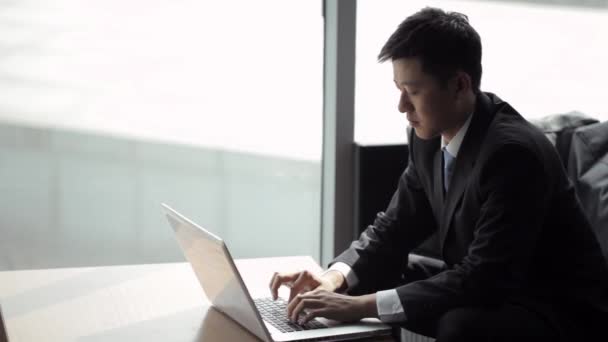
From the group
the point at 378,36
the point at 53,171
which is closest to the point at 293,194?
the point at 378,36

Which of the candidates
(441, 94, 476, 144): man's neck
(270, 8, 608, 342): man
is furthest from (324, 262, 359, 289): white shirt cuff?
(441, 94, 476, 144): man's neck

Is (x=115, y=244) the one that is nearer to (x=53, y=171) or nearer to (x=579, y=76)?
(x=53, y=171)

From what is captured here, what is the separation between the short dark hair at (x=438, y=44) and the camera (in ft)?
6.44

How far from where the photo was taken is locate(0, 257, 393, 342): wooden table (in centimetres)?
164

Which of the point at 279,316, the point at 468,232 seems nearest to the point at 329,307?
the point at 279,316

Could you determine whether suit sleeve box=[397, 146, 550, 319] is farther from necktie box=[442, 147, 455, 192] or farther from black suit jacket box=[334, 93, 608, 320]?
necktie box=[442, 147, 455, 192]

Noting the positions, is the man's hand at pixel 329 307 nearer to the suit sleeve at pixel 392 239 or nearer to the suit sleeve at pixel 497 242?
the suit sleeve at pixel 497 242

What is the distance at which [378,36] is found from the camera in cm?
307

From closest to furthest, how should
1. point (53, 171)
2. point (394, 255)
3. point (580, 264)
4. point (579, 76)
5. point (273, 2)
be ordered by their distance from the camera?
point (580, 264), point (394, 255), point (53, 171), point (273, 2), point (579, 76)

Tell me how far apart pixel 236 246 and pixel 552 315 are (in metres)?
1.47

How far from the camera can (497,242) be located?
5.96 ft

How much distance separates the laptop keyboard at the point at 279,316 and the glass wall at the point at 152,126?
3.79 feet

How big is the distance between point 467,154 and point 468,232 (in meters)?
0.20

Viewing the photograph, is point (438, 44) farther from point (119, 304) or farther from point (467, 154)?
point (119, 304)
